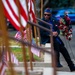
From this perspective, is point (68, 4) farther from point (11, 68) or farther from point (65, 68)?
point (11, 68)

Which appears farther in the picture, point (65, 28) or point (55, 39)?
point (65, 28)

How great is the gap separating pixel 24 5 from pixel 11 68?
15.1ft

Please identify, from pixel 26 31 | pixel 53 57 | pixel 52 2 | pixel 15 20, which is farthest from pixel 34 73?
pixel 52 2

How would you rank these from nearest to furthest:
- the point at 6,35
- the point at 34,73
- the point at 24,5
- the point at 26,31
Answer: the point at 6,35 → the point at 24,5 → the point at 34,73 → the point at 26,31

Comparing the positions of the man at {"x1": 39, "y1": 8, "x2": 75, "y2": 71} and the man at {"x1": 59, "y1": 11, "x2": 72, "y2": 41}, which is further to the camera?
the man at {"x1": 59, "y1": 11, "x2": 72, "y2": 41}

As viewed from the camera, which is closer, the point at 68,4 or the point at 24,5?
the point at 24,5

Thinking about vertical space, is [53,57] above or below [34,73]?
above

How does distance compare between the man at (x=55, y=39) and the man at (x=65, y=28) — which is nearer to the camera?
the man at (x=55, y=39)

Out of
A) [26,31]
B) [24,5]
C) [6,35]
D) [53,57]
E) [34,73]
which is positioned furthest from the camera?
[26,31]

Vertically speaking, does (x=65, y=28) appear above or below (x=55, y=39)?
below

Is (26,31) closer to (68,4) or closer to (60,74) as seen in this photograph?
(60,74)

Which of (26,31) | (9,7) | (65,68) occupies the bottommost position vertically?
(65,68)

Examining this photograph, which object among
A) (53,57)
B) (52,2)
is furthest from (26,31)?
(52,2)

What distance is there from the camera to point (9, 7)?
233 inches
